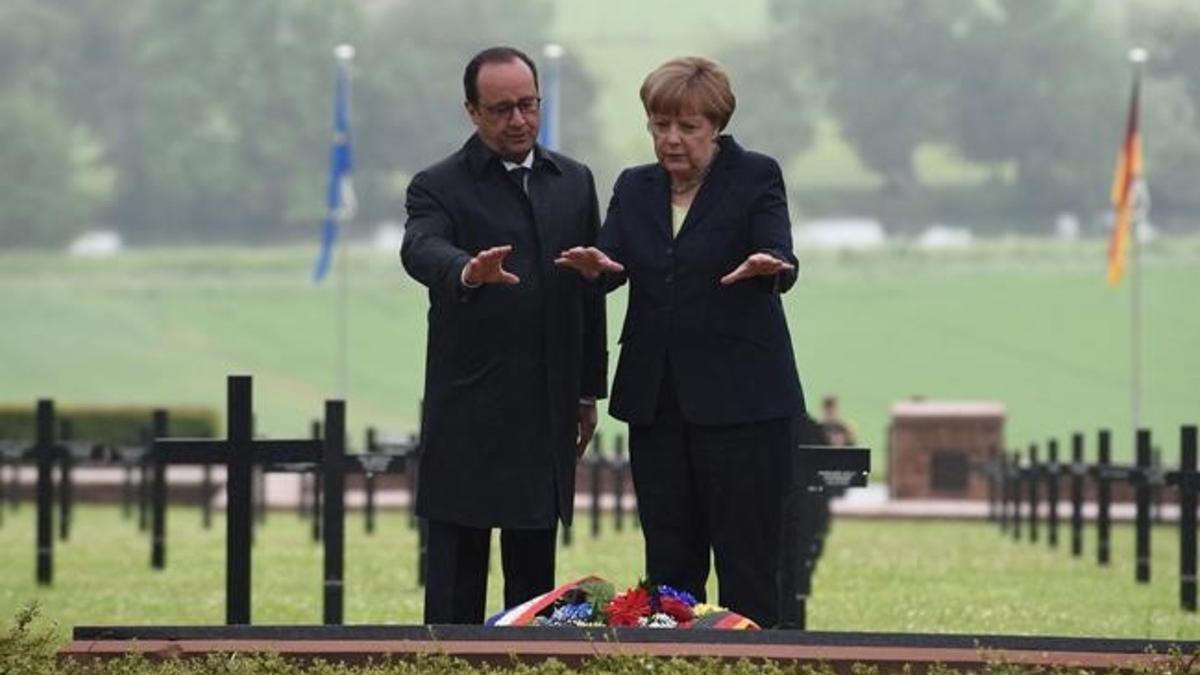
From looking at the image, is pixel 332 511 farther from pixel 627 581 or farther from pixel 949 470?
pixel 949 470

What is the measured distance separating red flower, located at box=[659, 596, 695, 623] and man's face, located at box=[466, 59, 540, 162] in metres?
1.63

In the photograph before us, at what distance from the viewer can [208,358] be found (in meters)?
91.1

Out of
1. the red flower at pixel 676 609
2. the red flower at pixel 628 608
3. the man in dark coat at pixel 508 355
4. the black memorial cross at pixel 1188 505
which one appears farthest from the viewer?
the black memorial cross at pixel 1188 505

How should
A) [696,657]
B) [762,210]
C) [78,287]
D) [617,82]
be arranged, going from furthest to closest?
[617,82]
[78,287]
[762,210]
[696,657]

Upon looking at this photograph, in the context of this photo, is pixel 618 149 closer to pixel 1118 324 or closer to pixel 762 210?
pixel 1118 324

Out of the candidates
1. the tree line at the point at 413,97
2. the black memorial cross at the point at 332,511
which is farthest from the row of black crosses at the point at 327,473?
the tree line at the point at 413,97

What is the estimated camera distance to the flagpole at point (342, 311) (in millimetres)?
59406

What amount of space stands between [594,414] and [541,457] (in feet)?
0.77

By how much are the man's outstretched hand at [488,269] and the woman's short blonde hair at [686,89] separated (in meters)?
0.58

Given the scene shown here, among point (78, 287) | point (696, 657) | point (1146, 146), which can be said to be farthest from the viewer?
point (1146, 146)

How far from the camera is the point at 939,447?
A: 50.1m

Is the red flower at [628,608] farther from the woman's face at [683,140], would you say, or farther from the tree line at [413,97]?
the tree line at [413,97]

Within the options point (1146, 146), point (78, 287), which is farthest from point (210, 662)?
point (1146, 146)

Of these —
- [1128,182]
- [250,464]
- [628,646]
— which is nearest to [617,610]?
[628,646]
